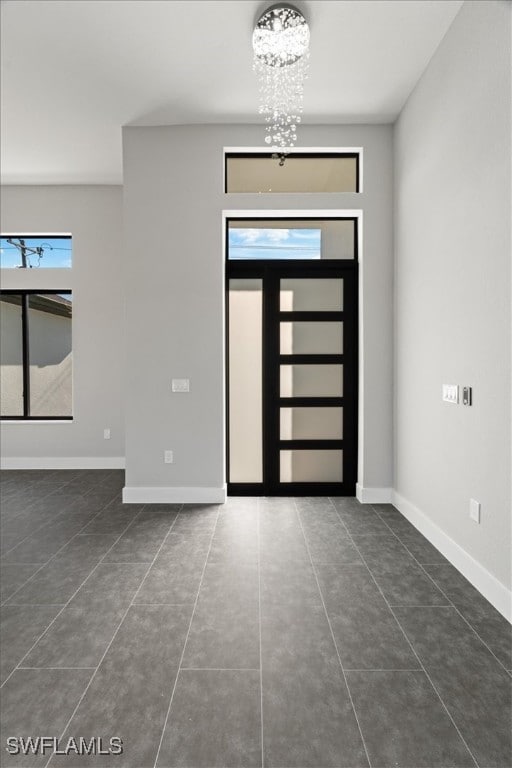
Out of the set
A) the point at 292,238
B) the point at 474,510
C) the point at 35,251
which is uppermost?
the point at 35,251

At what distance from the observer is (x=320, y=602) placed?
2248 mm

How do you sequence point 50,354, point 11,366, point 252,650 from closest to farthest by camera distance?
point 252,650 → point 11,366 → point 50,354

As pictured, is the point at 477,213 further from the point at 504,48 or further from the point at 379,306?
the point at 379,306

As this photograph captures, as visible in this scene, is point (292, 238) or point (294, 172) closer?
point (294, 172)

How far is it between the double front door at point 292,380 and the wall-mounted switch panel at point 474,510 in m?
1.64

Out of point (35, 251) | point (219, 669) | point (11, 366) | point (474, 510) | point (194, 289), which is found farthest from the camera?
point (11, 366)

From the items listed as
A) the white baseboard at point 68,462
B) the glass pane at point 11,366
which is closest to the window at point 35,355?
the glass pane at point 11,366

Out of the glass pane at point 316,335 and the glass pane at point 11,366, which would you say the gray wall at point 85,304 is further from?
the glass pane at point 316,335

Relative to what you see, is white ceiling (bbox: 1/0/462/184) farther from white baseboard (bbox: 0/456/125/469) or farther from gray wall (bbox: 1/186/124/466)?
white baseboard (bbox: 0/456/125/469)

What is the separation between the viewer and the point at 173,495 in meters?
3.90

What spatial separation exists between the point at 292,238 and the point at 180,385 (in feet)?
5.64

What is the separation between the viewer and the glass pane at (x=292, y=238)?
4023mm

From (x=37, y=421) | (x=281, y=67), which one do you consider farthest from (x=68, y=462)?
(x=281, y=67)

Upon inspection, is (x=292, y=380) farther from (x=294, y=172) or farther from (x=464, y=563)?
(x=464, y=563)
